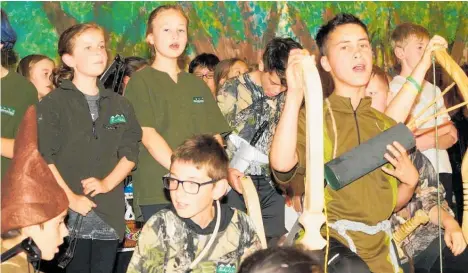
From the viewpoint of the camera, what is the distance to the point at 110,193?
400 cm

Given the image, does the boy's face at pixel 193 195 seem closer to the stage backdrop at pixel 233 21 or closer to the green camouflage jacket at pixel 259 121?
the green camouflage jacket at pixel 259 121

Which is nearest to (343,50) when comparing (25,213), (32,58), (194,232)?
(194,232)

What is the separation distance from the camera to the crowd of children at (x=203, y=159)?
3.02 m

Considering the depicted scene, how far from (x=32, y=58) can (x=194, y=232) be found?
3.33 m

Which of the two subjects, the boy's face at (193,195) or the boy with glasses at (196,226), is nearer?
the boy with glasses at (196,226)

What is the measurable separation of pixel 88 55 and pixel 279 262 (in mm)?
2219

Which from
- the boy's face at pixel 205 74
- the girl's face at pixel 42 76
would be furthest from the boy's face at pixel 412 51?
the girl's face at pixel 42 76

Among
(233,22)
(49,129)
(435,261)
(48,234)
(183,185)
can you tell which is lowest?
(435,261)

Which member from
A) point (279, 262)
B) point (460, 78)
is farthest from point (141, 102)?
point (279, 262)

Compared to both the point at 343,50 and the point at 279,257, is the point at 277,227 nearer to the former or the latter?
the point at 343,50

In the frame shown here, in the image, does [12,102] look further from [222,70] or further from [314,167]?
[222,70]

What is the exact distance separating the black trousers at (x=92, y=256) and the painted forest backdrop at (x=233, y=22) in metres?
4.03

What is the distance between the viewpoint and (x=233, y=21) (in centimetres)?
888

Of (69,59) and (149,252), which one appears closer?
(149,252)
